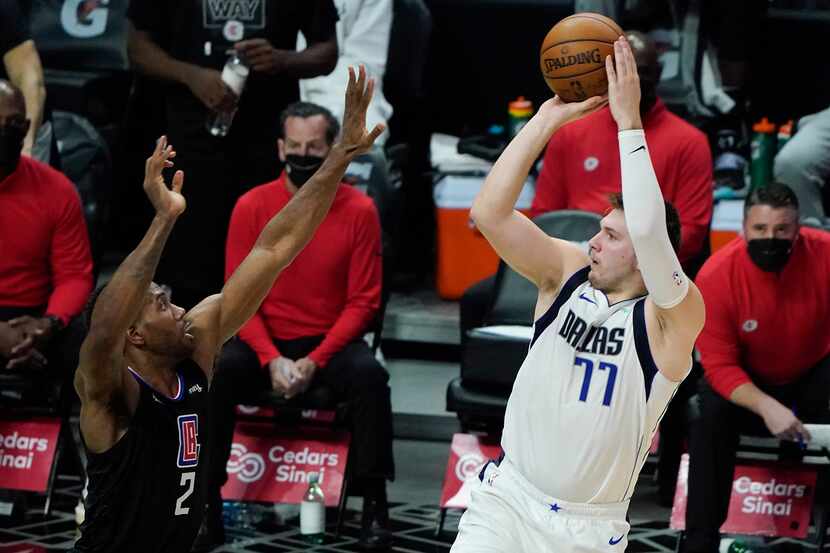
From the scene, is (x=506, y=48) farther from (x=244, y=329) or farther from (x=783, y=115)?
(x=244, y=329)

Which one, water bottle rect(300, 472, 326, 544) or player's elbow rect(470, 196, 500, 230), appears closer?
player's elbow rect(470, 196, 500, 230)

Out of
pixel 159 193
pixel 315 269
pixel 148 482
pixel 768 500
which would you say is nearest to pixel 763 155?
pixel 768 500

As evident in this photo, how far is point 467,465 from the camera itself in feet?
24.0

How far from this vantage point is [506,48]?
1066cm

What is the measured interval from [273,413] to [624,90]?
11.4 ft

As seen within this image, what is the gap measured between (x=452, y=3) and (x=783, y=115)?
2.10 m

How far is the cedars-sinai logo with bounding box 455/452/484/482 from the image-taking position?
24.0ft

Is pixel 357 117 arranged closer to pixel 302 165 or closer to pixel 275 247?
pixel 275 247

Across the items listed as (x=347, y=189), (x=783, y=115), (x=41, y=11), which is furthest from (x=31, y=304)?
(x=783, y=115)

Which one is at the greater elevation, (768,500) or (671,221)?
(671,221)

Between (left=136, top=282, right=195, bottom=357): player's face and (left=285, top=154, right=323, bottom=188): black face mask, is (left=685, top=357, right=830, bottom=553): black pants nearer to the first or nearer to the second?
(left=285, top=154, right=323, bottom=188): black face mask

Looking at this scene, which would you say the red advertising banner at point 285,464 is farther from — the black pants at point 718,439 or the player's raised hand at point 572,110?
the player's raised hand at point 572,110

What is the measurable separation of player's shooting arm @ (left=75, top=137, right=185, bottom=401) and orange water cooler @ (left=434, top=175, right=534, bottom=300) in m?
4.75

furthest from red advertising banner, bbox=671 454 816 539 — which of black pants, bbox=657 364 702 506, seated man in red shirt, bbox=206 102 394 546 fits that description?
seated man in red shirt, bbox=206 102 394 546
